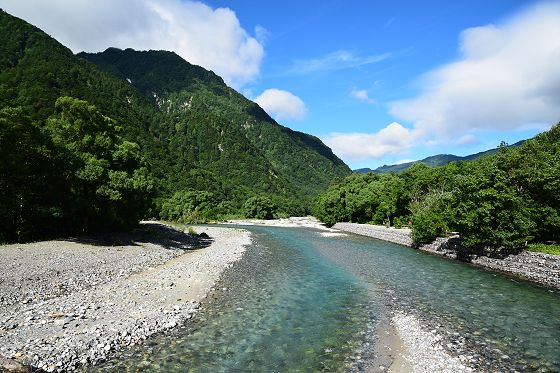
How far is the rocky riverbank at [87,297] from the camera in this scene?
1488 centimetres

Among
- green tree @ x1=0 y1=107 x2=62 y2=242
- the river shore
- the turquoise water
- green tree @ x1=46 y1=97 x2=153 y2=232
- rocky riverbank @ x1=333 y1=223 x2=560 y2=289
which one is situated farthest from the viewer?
green tree @ x1=46 y1=97 x2=153 y2=232

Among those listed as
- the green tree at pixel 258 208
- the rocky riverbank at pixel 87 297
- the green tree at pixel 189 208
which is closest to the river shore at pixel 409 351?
the rocky riverbank at pixel 87 297

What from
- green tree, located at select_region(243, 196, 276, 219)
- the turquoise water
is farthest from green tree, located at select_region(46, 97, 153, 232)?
green tree, located at select_region(243, 196, 276, 219)

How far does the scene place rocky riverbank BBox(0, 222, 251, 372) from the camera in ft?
48.8

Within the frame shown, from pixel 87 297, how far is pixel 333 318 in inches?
630

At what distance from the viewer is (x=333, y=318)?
70.7ft

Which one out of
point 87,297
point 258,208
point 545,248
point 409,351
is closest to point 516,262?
point 545,248

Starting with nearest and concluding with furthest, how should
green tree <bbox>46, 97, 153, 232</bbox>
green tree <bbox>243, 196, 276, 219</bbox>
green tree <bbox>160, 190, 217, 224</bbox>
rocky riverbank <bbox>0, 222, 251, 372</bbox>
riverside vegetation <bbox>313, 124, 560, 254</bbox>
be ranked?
rocky riverbank <bbox>0, 222, 251, 372</bbox> → riverside vegetation <bbox>313, 124, 560, 254</bbox> → green tree <bbox>46, 97, 153, 232</bbox> → green tree <bbox>160, 190, 217, 224</bbox> → green tree <bbox>243, 196, 276, 219</bbox>

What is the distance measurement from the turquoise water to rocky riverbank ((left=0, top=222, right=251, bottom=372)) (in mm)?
1614

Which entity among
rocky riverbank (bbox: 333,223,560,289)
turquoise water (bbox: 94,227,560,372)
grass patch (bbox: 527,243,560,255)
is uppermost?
grass patch (bbox: 527,243,560,255)

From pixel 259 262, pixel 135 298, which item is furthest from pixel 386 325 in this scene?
pixel 259 262

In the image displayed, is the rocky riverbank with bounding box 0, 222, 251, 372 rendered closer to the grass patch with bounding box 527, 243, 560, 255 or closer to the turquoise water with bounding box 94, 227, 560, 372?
the turquoise water with bounding box 94, 227, 560, 372

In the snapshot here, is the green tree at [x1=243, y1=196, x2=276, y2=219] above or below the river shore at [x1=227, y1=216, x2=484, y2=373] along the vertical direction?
above

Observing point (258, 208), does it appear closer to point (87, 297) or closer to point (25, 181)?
point (25, 181)
